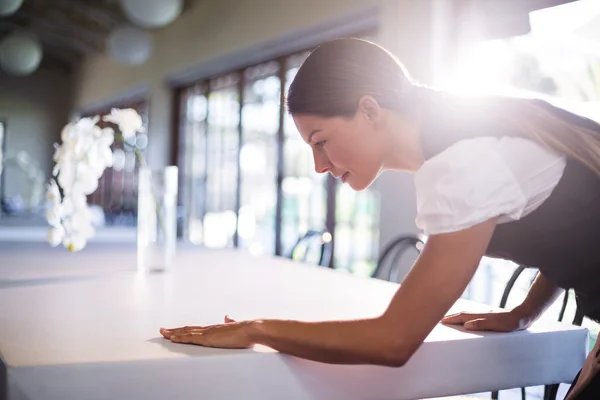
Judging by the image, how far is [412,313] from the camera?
84cm

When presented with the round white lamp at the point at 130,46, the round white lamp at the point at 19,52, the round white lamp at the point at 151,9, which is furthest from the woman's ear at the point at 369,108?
the round white lamp at the point at 19,52

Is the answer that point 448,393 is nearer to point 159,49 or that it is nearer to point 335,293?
point 335,293

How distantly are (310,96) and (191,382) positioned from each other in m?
0.44

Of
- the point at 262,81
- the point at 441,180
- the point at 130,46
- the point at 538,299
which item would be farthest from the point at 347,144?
the point at 130,46

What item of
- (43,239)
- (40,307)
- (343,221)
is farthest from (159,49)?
(40,307)

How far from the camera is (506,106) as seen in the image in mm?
946

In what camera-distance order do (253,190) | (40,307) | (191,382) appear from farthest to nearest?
(253,190) → (40,307) → (191,382)

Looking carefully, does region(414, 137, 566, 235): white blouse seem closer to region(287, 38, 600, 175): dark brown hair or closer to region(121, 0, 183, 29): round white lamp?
region(287, 38, 600, 175): dark brown hair

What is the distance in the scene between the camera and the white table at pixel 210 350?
0.81 meters

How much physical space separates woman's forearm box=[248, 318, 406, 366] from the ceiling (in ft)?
23.9

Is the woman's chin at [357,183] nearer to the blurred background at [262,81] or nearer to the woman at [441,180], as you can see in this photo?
the woman at [441,180]

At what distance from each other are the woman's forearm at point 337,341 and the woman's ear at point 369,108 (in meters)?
0.32

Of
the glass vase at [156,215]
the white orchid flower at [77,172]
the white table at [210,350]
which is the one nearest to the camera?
the white table at [210,350]

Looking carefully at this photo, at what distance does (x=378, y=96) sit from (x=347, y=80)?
54mm
